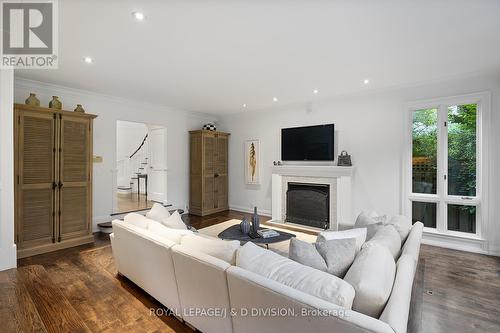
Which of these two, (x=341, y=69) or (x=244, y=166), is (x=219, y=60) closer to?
(x=341, y=69)

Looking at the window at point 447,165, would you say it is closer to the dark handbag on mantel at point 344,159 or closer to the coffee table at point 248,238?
the dark handbag on mantel at point 344,159

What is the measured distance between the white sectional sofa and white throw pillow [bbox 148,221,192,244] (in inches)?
2.6

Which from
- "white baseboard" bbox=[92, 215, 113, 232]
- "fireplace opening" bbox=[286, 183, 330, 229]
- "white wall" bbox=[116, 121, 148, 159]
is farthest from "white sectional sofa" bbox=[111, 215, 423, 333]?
"white wall" bbox=[116, 121, 148, 159]

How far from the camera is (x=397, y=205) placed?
434 centimetres

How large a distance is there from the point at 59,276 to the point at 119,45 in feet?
9.00

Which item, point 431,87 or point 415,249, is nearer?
point 415,249

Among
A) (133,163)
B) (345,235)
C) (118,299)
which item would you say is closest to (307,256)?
(345,235)

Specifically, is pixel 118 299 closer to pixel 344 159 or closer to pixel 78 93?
pixel 78 93

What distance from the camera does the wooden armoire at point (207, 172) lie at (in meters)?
6.14

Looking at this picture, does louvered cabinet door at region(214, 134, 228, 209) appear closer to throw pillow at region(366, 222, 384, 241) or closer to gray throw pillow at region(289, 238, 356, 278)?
throw pillow at region(366, 222, 384, 241)

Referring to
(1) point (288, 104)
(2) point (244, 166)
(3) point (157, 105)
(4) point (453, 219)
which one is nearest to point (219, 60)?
(1) point (288, 104)

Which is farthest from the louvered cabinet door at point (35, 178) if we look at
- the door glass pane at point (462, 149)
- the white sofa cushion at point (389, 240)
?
the door glass pane at point (462, 149)

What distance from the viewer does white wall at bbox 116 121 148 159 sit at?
8.74m

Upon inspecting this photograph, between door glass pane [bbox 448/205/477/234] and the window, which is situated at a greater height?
the window
